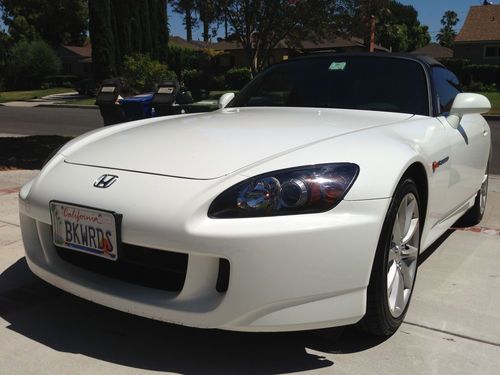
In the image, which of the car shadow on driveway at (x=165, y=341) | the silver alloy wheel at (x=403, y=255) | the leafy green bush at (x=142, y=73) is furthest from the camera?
the leafy green bush at (x=142, y=73)

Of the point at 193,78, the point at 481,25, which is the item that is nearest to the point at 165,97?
Result: the point at 193,78

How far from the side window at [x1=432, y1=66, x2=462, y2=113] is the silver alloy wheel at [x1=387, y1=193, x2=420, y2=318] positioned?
3.52 ft

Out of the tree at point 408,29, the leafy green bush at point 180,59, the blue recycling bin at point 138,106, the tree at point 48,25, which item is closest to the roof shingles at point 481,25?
the leafy green bush at point 180,59

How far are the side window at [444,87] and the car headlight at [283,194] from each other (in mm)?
1710

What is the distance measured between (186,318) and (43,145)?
825cm

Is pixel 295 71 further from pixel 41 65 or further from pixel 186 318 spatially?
pixel 41 65

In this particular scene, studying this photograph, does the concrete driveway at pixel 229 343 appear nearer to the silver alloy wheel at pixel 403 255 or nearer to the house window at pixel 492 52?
the silver alloy wheel at pixel 403 255

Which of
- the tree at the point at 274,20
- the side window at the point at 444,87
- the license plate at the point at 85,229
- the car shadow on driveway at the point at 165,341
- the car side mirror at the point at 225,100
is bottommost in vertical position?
the car shadow on driveway at the point at 165,341

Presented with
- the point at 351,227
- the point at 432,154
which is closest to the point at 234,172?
the point at 351,227

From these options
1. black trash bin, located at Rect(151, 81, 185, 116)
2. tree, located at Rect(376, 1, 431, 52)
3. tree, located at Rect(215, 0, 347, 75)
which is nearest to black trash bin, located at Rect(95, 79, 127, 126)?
black trash bin, located at Rect(151, 81, 185, 116)

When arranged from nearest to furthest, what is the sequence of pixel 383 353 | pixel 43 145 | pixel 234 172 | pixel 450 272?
1. pixel 234 172
2. pixel 383 353
3. pixel 450 272
4. pixel 43 145

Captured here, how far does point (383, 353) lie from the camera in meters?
2.62

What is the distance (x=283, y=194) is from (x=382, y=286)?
0.66 meters

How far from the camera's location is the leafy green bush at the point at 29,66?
42.9m
